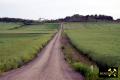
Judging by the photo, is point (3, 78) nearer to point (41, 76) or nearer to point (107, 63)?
point (41, 76)

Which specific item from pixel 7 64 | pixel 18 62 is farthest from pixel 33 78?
pixel 18 62

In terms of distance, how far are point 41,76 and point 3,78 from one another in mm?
2973

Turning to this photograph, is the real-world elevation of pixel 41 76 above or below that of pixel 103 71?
below

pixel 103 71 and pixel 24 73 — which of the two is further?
pixel 24 73

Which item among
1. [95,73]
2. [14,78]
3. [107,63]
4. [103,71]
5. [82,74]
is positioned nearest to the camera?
[103,71]

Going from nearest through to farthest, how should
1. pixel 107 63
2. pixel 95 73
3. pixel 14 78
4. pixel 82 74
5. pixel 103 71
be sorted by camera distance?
pixel 103 71 < pixel 95 73 < pixel 14 78 < pixel 82 74 < pixel 107 63

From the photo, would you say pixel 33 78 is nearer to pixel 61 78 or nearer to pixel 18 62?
pixel 61 78

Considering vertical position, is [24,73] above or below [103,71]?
below

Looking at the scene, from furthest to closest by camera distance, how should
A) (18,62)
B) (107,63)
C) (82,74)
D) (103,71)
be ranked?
(18,62) → (107,63) → (82,74) → (103,71)

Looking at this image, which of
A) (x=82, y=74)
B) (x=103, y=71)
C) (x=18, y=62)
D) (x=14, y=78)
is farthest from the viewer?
(x=18, y=62)

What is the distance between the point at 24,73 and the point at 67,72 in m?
3.71

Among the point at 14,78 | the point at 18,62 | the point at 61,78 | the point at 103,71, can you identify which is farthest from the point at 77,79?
the point at 18,62

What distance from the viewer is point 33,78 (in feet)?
82.9

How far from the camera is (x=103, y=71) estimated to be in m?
18.0
